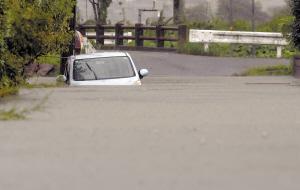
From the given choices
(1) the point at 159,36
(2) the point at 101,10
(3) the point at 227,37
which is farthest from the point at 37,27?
(2) the point at 101,10

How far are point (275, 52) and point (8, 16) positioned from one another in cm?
2308

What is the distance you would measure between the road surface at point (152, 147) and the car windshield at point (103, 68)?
17.9ft

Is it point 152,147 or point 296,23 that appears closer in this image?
point 152,147

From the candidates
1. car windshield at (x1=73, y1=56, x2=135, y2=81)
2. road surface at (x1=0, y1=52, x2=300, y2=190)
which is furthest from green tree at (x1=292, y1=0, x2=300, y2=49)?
road surface at (x1=0, y1=52, x2=300, y2=190)

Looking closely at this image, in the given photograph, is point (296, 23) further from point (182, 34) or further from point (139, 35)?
point (139, 35)

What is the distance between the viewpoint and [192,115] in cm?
982

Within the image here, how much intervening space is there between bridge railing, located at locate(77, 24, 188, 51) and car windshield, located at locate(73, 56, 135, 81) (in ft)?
60.1

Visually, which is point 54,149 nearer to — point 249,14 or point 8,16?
point 8,16

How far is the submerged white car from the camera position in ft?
53.9

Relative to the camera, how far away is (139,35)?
38.2 meters

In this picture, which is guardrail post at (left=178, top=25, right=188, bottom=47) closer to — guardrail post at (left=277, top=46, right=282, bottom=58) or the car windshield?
guardrail post at (left=277, top=46, right=282, bottom=58)

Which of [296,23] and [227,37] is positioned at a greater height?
[296,23]

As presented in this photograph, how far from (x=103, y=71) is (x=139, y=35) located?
70.9 feet

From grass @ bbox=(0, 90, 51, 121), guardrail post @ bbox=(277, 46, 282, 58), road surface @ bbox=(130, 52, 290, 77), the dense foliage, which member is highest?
the dense foliage
